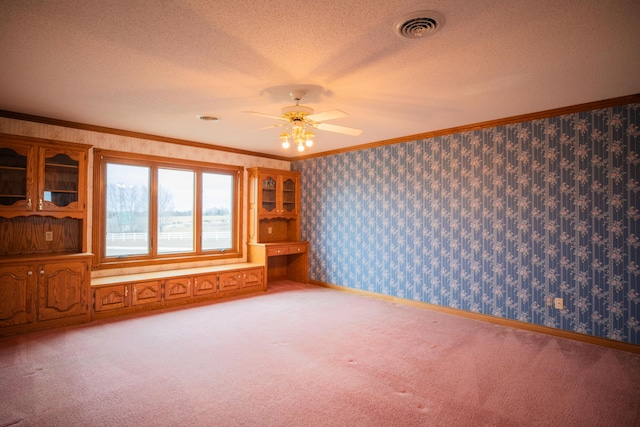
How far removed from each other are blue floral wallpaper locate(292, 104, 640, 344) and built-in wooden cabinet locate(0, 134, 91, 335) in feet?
12.8

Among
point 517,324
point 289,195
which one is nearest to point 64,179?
point 289,195

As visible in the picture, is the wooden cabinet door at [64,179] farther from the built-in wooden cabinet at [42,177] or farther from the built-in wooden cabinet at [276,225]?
the built-in wooden cabinet at [276,225]

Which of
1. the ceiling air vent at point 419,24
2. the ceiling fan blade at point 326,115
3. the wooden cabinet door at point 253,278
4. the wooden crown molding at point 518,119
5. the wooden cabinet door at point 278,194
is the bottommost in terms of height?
the wooden cabinet door at point 253,278

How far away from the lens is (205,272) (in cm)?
531

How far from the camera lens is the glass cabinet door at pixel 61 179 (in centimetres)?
417

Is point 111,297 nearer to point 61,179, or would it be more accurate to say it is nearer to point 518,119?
point 61,179

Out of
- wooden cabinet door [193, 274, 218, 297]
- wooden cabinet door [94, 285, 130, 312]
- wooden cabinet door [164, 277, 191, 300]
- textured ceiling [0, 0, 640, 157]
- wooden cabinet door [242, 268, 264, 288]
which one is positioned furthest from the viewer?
wooden cabinet door [242, 268, 264, 288]

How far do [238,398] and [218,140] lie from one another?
4.13 meters

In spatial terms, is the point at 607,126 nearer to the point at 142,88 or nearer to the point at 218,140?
the point at 142,88

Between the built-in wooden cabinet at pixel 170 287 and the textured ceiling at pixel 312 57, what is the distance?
2.16 metres

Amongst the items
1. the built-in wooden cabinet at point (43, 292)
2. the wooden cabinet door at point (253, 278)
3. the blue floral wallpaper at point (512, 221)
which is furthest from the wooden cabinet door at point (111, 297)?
the blue floral wallpaper at point (512, 221)

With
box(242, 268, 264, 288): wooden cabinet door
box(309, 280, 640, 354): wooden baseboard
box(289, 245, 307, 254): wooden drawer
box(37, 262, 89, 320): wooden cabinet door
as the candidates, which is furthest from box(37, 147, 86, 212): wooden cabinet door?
box(309, 280, 640, 354): wooden baseboard

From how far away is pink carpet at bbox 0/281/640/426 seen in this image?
2336 millimetres

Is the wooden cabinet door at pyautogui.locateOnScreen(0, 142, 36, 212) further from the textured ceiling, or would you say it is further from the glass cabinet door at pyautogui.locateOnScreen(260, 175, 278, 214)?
the glass cabinet door at pyautogui.locateOnScreen(260, 175, 278, 214)
